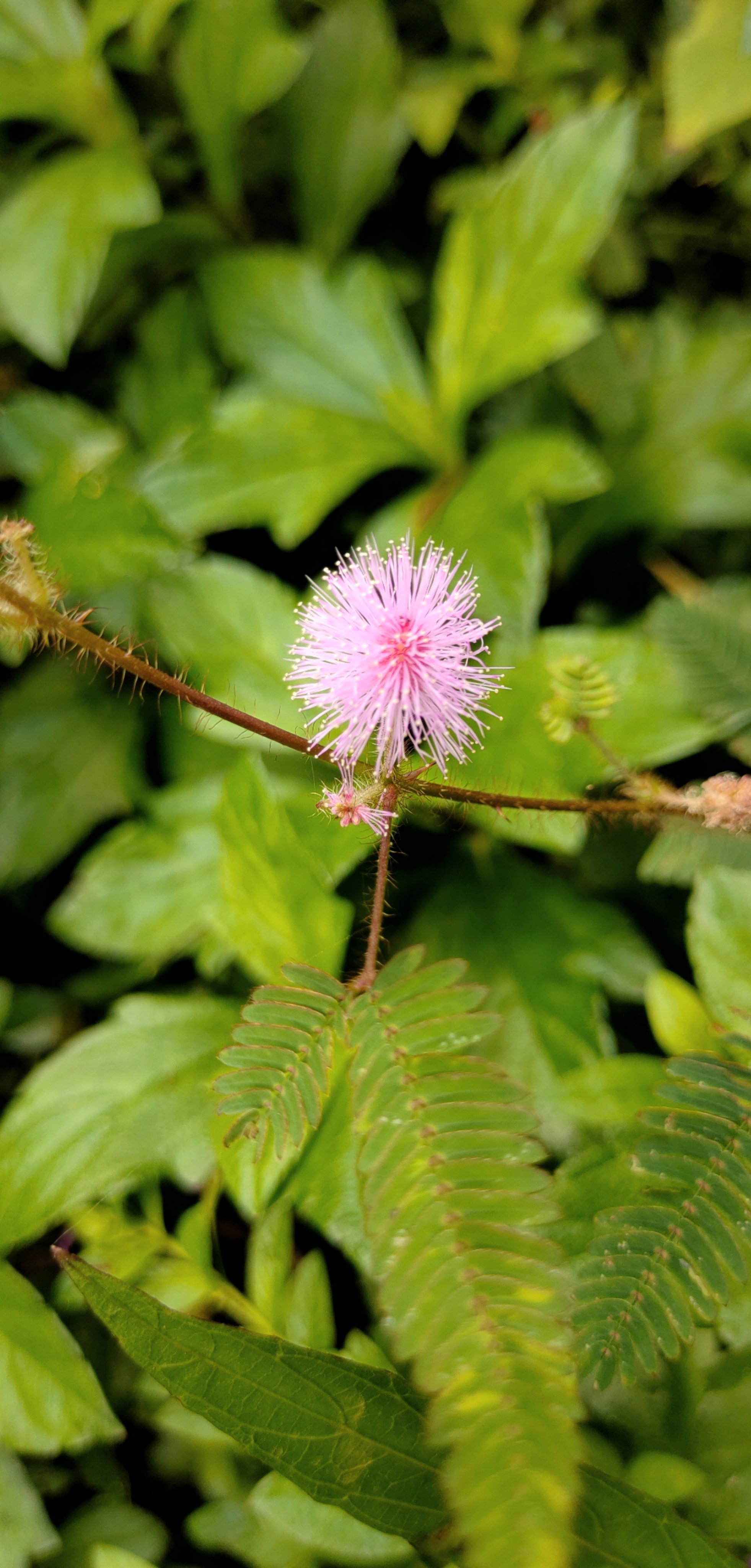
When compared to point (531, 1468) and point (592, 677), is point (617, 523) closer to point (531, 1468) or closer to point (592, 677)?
point (592, 677)

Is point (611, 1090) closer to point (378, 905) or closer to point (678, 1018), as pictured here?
point (678, 1018)

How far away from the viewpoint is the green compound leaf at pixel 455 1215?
0.34m

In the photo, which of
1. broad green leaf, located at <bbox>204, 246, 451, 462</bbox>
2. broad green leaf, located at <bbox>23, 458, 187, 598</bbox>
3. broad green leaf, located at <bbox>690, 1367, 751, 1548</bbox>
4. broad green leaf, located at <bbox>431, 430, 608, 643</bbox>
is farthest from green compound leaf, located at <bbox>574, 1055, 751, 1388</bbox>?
broad green leaf, located at <bbox>204, 246, 451, 462</bbox>

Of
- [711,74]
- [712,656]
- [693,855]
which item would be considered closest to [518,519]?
[712,656]

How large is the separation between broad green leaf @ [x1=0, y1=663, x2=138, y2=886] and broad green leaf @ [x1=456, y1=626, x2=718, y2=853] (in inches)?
17.1

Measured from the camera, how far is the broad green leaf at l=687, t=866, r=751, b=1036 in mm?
664

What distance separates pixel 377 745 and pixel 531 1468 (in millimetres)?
313

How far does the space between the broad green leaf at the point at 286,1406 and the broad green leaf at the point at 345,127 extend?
105cm

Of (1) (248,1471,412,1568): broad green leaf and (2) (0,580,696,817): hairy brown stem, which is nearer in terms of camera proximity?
(2) (0,580,696,817): hairy brown stem

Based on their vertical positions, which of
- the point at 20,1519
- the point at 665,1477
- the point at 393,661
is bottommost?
the point at 20,1519

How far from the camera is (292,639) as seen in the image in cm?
89

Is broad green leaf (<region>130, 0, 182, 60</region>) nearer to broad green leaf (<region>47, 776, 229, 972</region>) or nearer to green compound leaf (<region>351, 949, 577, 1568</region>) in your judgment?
broad green leaf (<region>47, 776, 229, 972</region>)

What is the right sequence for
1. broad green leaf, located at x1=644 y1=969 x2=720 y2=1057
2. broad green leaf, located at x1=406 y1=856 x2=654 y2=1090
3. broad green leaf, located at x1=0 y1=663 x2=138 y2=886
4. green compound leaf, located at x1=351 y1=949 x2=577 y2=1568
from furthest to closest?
broad green leaf, located at x1=0 y1=663 x2=138 y2=886 < broad green leaf, located at x1=406 y1=856 x2=654 y2=1090 < broad green leaf, located at x1=644 y1=969 x2=720 y2=1057 < green compound leaf, located at x1=351 y1=949 x2=577 y2=1568

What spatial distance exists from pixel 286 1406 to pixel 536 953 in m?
0.43
